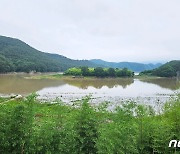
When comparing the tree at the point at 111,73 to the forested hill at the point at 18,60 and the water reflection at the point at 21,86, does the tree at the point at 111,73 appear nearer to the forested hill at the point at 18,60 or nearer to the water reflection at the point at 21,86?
the water reflection at the point at 21,86

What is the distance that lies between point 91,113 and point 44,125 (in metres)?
1.87

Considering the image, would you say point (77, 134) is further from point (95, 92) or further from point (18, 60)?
point (18, 60)

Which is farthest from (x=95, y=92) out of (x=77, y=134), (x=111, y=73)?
(x=77, y=134)

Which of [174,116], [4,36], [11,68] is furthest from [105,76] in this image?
[4,36]

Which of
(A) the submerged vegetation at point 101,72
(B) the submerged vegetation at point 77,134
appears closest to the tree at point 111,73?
(A) the submerged vegetation at point 101,72

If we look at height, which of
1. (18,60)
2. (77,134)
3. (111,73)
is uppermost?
(18,60)

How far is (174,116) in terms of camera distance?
12.4m

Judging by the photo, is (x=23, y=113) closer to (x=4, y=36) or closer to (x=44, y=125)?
(x=44, y=125)

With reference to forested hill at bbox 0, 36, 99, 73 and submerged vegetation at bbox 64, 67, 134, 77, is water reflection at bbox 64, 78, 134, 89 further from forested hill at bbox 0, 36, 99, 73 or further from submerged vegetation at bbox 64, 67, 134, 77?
forested hill at bbox 0, 36, 99, 73

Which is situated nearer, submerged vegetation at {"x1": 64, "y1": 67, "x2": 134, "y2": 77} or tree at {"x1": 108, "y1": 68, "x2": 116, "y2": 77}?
submerged vegetation at {"x1": 64, "y1": 67, "x2": 134, "y2": 77}

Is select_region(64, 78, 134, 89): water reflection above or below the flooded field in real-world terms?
above

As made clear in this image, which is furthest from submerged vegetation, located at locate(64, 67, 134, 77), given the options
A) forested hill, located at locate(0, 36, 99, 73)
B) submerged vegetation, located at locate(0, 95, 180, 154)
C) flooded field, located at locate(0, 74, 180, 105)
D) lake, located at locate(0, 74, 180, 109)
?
submerged vegetation, located at locate(0, 95, 180, 154)

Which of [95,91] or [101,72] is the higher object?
[101,72]

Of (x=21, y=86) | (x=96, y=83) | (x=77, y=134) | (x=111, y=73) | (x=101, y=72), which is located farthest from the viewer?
(x=111, y=73)
